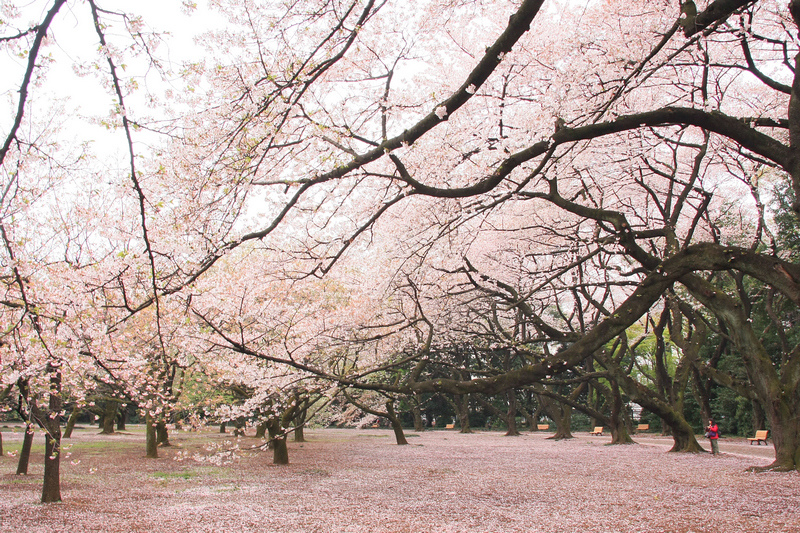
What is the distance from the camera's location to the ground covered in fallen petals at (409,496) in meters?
6.36

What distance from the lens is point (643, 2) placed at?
26.7 ft

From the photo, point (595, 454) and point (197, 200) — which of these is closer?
point (197, 200)

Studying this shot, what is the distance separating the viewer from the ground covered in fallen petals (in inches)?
251

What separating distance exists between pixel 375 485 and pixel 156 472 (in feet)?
18.7

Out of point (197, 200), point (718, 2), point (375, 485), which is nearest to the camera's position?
point (197, 200)

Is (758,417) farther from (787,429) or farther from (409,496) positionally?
(409,496)

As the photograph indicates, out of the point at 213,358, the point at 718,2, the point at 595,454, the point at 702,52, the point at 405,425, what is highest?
the point at 702,52

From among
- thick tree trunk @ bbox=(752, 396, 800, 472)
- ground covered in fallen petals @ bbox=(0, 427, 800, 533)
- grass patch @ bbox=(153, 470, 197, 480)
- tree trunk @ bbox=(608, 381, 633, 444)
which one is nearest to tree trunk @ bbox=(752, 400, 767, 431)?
tree trunk @ bbox=(608, 381, 633, 444)

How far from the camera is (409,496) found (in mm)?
8508

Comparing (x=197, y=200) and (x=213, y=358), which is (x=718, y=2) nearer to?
(x=197, y=200)

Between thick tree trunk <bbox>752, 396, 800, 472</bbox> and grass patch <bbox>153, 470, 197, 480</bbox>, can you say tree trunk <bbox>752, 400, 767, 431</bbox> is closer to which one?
thick tree trunk <bbox>752, 396, 800, 472</bbox>

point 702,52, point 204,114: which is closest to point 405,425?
point 702,52

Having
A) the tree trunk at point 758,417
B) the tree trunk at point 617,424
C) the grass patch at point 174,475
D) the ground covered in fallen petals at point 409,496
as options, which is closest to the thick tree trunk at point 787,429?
the ground covered in fallen petals at point 409,496

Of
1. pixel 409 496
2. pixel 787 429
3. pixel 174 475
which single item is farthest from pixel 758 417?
pixel 174 475
